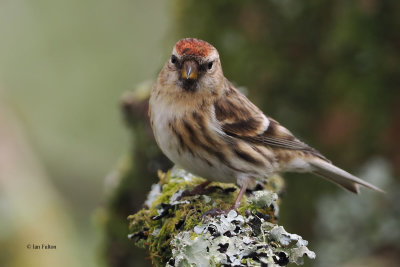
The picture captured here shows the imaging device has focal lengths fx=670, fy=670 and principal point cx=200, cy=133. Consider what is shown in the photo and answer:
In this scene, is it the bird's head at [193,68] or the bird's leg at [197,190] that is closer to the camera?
the bird's leg at [197,190]

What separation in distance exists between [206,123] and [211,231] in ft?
4.34

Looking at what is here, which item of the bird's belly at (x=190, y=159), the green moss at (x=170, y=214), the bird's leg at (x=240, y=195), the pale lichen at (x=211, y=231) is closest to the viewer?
the pale lichen at (x=211, y=231)

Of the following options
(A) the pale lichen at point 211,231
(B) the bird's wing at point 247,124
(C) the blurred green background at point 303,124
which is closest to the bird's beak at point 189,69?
(B) the bird's wing at point 247,124

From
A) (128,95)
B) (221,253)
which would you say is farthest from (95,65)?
(221,253)

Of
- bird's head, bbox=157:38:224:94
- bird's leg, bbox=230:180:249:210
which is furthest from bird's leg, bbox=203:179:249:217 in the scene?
bird's head, bbox=157:38:224:94

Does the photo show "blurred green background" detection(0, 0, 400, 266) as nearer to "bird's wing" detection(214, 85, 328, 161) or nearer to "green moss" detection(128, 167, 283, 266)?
"bird's wing" detection(214, 85, 328, 161)

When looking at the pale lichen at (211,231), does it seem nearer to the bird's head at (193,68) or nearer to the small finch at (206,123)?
the small finch at (206,123)

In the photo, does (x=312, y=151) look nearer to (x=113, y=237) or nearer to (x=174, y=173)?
(x=174, y=173)

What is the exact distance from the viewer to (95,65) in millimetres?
11562

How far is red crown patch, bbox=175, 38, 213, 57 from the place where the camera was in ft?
12.5

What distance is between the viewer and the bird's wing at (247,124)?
407 centimetres

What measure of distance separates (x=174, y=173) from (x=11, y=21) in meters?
8.01

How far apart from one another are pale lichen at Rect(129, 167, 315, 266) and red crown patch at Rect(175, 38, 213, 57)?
0.74 meters

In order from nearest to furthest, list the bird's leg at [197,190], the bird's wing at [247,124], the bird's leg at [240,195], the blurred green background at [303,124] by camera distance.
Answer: the bird's leg at [240,195]
the bird's leg at [197,190]
the bird's wing at [247,124]
the blurred green background at [303,124]
